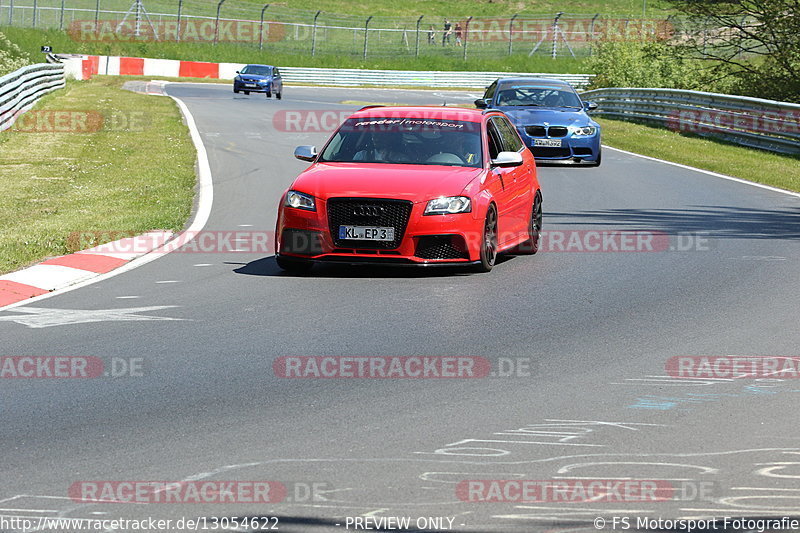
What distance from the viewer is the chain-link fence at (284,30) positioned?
67.2m

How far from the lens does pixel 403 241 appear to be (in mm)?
11484

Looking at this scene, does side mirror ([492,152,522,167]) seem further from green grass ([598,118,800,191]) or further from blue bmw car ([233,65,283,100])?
blue bmw car ([233,65,283,100])

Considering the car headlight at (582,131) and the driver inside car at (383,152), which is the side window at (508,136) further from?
the car headlight at (582,131)

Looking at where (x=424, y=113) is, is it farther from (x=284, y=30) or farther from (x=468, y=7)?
(x=468, y=7)

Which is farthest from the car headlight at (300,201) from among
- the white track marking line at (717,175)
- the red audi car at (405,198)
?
the white track marking line at (717,175)

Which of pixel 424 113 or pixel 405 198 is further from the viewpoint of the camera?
pixel 424 113

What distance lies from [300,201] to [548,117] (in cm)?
1290

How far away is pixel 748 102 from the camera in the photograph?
30.1m

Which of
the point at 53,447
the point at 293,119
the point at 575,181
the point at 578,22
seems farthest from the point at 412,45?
the point at 53,447

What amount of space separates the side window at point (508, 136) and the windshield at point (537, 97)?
10.9 m

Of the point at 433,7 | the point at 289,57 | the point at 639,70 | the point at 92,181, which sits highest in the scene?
the point at 433,7

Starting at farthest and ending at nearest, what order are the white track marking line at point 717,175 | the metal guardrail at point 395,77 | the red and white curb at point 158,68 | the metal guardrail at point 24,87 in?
the metal guardrail at point 395,77, the red and white curb at point 158,68, the metal guardrail at point 24,87, the white track marking line at point 717,175

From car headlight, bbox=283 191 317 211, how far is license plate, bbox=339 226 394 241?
369 millimetres

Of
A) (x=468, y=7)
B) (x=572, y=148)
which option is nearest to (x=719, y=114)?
(x=572, y=148)
